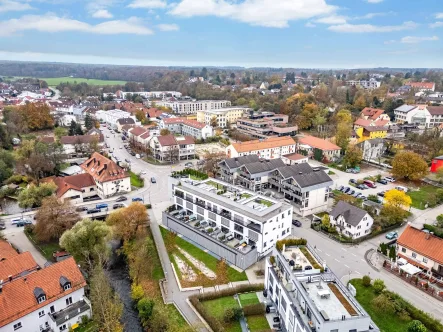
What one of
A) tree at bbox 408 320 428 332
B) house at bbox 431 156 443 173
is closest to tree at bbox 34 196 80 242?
tree at bbox 408 320 428 332

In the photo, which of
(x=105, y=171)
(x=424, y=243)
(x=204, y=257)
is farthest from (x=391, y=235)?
(x=105, y=171)

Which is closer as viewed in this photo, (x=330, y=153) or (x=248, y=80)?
(x=330, y=153)

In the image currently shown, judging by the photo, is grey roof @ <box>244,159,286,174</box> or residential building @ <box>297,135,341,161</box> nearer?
grey roof @ <box>244,159,286,174</box>

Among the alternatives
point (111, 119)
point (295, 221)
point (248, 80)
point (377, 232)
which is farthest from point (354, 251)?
point (248, 80)

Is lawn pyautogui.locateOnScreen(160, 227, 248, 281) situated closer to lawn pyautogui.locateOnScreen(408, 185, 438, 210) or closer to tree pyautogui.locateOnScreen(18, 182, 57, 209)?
tree pyautogui.locateOnScreen(18, 182, 57, 209)

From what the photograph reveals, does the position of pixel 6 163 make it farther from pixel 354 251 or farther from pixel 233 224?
pixel 354 251

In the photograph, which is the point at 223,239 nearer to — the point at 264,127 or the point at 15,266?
the point at 15,266
